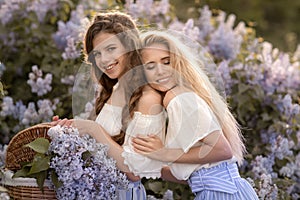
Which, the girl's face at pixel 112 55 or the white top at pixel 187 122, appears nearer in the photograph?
the white top at pixel 187 122

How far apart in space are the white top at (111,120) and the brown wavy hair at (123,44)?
0.07ft

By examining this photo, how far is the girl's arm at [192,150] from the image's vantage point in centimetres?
318

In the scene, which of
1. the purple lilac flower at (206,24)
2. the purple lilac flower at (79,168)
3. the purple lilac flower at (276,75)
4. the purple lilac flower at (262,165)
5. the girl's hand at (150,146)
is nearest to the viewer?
the purple lilac flower at (79,168)

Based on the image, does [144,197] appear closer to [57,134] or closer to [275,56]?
[57,134]

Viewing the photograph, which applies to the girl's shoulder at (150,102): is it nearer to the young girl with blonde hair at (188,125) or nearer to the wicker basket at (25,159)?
the young girl with blonde hair at (188,125)

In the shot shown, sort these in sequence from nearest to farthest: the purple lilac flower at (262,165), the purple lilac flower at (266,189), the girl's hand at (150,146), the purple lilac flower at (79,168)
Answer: the purple lilac flower at (79,168), the girl's hand at (150,146), the purple lilac flower at (266,189), the purple lilac flower at (262,165)

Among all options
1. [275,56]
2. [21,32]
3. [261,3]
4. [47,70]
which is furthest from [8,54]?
[261,3]

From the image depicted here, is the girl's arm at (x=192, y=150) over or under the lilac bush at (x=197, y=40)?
over

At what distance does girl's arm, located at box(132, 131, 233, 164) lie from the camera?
3182 mm

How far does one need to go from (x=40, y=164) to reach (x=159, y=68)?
0.67 m

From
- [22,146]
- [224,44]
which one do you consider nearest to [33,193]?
[22,146]

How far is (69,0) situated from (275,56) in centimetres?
155

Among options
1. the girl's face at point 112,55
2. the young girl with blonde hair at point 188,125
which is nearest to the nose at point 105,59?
the girl's face at point 112,55

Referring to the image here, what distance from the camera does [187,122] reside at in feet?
10.4
